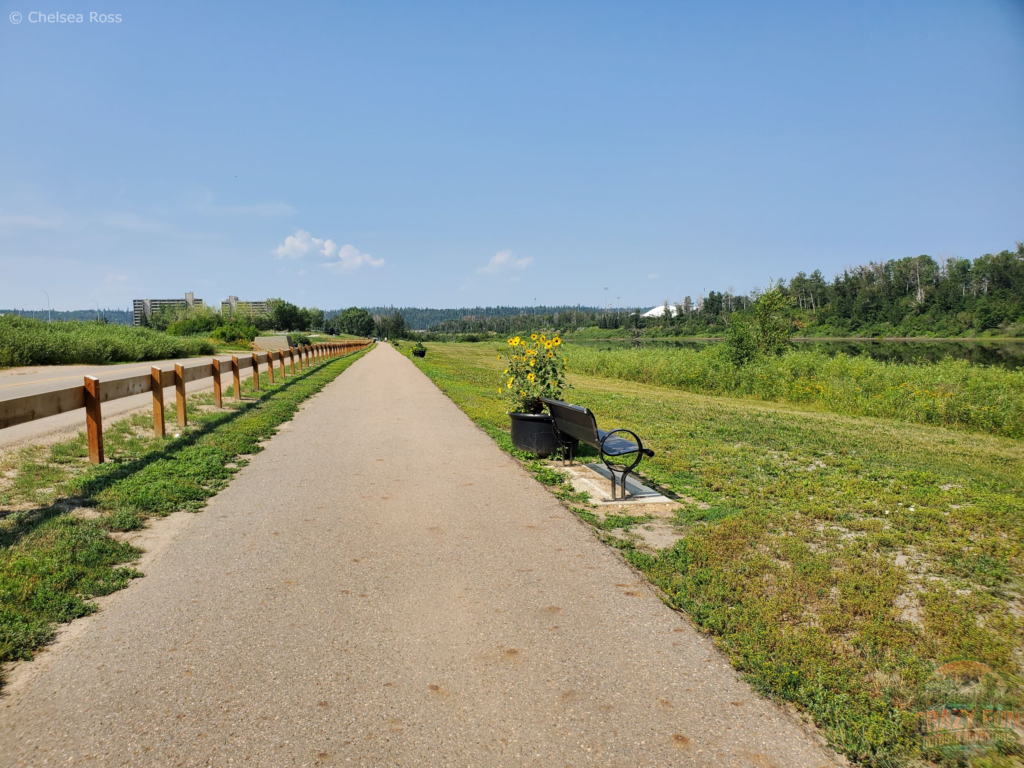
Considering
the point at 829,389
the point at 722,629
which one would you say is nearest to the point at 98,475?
the point at 722,629

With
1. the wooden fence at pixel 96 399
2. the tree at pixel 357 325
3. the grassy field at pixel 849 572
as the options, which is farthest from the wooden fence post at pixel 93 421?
the tree at pixel 357 325

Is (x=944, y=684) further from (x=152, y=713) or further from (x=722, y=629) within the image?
(x=152, y=713)

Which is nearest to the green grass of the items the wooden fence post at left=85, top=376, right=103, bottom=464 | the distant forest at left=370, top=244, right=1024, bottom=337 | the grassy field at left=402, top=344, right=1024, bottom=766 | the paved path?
the wooden fence post at left=85, top=376, right=103, bottom=464

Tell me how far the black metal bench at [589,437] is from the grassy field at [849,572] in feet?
1.77

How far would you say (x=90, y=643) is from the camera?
10.5 feet

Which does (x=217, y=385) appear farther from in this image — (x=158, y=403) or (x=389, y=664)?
(x=389, y=664)

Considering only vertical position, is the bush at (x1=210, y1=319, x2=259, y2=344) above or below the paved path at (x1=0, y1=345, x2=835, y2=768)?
above

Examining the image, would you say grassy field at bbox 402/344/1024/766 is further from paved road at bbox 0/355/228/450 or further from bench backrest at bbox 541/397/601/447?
paved road at bbox 0/355/228/450

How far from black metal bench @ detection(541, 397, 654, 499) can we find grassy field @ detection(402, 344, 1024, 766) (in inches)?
21.2

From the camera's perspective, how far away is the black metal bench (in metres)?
6.46

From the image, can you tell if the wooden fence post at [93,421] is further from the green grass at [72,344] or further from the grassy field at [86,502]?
the green grass at [72,344]

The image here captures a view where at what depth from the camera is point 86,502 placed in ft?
18.2

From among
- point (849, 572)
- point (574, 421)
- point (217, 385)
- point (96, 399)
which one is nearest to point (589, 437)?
point (574, 421)

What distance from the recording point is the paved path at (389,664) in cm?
244
